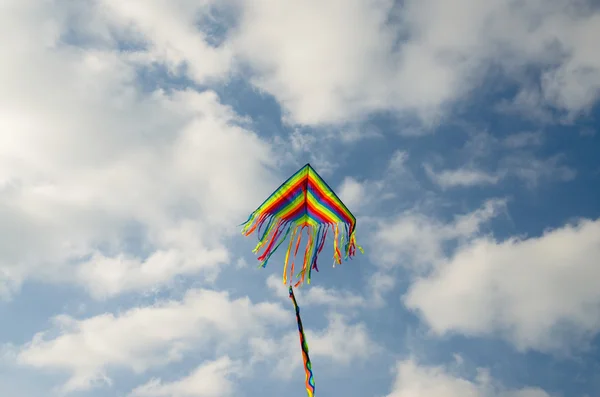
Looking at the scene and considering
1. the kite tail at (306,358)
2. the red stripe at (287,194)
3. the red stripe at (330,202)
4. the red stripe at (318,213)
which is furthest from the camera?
the red stripe at (318,213)

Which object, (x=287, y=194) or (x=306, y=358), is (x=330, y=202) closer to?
(x=287, y=194)

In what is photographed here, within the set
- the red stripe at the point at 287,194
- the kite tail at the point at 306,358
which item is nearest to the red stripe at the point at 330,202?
the red stripe at the point at 287,194

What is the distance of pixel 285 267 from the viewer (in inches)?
627

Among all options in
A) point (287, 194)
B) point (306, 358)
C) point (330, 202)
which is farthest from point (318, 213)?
point (306, 358)

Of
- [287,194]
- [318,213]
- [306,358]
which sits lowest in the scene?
[306,358]

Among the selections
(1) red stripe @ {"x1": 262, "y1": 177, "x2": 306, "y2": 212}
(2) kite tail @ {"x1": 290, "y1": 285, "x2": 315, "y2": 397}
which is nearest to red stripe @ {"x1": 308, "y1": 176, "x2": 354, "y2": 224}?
(1) red stripe @ {"x1": 262, "y1": 177, "x2": 306, "y2": 212}

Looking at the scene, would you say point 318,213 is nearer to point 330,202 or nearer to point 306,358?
point 330,202

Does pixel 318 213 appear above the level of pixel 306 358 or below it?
above

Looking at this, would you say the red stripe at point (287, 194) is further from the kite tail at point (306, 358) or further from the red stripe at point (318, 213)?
the kite tail at point (306, 358)

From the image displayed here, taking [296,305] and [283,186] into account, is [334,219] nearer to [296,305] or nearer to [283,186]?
[283,186]

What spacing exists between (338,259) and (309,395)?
4.04m

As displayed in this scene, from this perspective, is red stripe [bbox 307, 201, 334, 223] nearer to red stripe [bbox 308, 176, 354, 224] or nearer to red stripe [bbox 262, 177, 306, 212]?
red stripe [bbox 308, 176, 354, 224]

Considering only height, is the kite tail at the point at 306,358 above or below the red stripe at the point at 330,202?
below

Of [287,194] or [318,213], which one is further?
[318,213]
